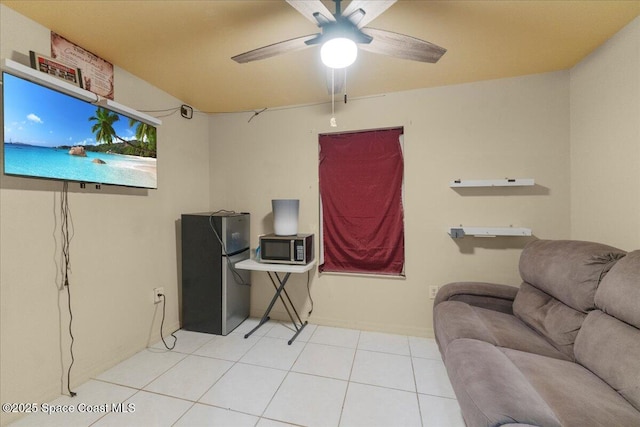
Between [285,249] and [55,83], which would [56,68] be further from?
[285,249]

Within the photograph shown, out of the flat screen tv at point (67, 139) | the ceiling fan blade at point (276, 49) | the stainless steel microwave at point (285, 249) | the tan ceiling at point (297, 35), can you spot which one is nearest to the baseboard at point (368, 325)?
the stainless steel microwave at point (285, 249)

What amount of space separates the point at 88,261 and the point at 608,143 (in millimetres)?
3911

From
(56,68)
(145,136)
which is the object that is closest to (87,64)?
(56,68)

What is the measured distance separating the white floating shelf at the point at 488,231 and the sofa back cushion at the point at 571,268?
25cm

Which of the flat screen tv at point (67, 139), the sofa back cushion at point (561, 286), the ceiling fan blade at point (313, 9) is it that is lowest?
the sofa back cushion at point (561, 286)

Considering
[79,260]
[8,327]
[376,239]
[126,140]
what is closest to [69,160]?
[126,140]

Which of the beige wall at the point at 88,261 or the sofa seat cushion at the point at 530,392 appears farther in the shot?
the beige wall at the point at 88,261

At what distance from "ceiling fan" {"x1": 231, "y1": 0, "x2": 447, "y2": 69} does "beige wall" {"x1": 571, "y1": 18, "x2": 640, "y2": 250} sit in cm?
132

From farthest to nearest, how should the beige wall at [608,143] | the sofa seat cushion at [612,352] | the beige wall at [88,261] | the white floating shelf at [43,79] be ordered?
the beige wall at [608,143], the beige wall at [88,261], the white floating shelf at [43,79], the sofa seat cushion at [612,352]

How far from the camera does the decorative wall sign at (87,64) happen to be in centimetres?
175

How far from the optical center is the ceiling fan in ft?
3.97

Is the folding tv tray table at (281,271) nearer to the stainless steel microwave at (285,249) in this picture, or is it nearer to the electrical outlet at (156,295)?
the stainless steel microwave at (285,249)

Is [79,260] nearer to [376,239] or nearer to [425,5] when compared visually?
[376,239]

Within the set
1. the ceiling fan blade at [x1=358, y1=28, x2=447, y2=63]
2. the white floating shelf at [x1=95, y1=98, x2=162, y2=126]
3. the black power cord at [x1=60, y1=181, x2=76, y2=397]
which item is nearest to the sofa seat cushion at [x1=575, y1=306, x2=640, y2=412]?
the ceiling fan blade at [x1=358, y1=28, x2=447, y2=63]
